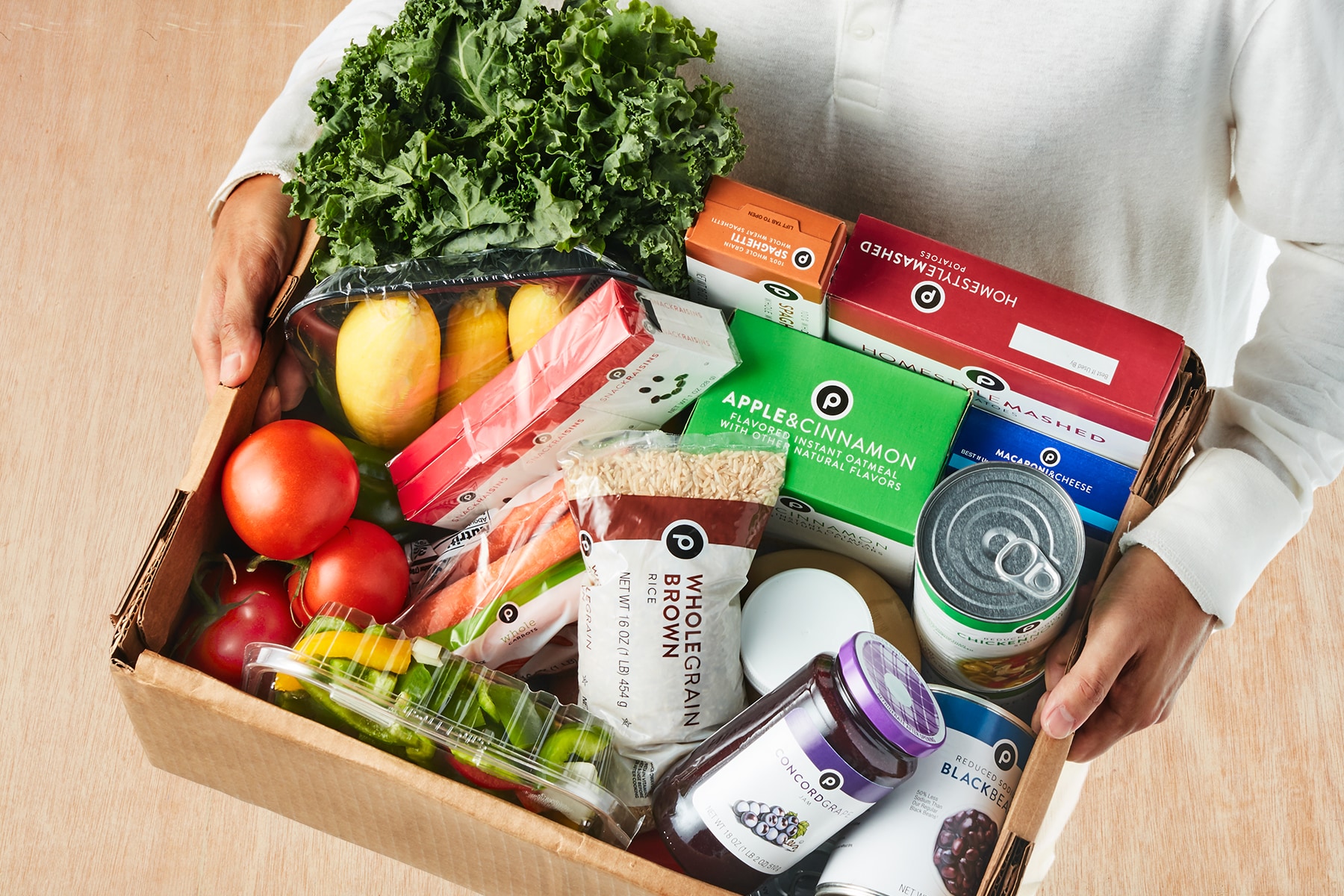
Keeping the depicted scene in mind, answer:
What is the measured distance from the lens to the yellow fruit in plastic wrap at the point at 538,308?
2.79ft

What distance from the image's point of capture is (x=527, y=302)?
0.85 m

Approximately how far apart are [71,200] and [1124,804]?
1882 mm

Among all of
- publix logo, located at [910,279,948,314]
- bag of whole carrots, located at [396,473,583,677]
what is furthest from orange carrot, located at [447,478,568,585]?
publix logo, located at [910,279,948,314]

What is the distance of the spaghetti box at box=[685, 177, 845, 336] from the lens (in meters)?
0.80

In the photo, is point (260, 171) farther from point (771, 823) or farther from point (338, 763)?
point (771, 823)

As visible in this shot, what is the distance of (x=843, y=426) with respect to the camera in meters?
0.85

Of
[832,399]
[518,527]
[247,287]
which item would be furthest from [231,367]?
[832,399]

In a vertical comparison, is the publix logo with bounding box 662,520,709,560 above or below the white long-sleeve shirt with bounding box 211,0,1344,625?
below

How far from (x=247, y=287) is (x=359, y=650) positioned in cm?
36

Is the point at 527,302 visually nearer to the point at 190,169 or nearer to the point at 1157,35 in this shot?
the point at 1157,35

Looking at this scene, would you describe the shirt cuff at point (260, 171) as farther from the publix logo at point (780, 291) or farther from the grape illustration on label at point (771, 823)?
the grape illustration on label at point (771, 823)

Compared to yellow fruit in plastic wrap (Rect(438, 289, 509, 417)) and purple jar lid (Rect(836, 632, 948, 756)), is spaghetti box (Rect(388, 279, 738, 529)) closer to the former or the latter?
yellow fruit in plastic wrap (Rect(438, 289, 509, 417))

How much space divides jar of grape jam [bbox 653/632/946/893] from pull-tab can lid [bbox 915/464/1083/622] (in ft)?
0.23

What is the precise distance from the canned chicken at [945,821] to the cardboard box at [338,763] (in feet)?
0.10
